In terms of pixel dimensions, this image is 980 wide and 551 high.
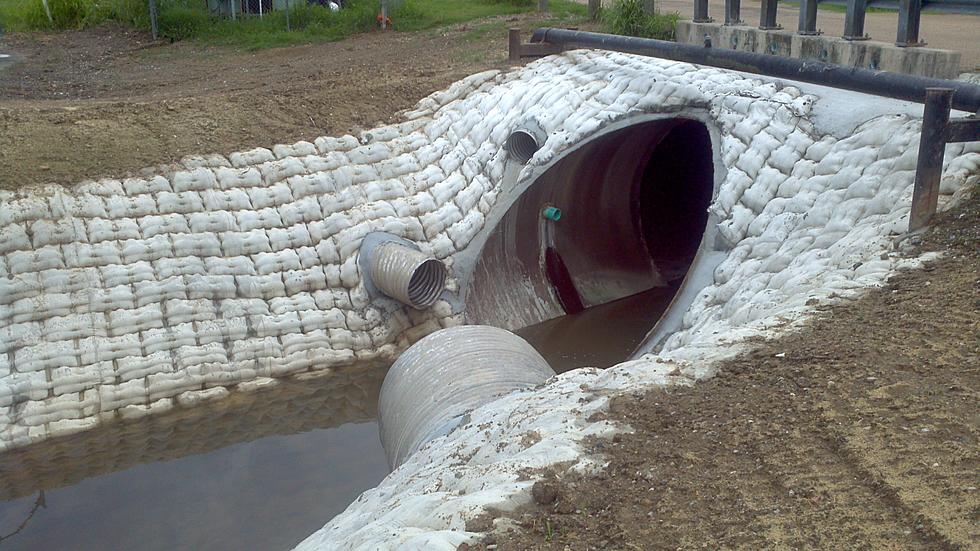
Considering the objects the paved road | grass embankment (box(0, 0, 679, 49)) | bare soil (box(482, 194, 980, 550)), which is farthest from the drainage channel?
grass embankment (box(0, 0, 679, 49))

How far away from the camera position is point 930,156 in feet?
16.0

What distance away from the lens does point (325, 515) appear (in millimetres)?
6102

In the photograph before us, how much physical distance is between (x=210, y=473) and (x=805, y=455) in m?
5.15

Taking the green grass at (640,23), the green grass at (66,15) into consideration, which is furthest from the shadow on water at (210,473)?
the green grass at (66,15)

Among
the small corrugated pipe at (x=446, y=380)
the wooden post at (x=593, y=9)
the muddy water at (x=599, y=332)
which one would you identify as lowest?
the muddy water at (x=599, y=332)

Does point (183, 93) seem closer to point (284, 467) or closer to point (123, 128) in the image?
point (123, 128)

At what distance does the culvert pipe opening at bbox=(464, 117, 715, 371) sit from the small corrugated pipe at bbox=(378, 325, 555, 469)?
2.75 meters

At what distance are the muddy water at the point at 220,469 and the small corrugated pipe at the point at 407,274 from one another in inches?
30.1

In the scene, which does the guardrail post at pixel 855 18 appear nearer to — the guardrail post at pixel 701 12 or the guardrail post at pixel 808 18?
the guardrail post at pixel 808 18

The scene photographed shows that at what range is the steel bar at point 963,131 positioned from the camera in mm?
4879

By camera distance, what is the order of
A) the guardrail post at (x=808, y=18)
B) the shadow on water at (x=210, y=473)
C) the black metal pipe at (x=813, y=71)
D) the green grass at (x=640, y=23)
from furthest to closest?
the green grass at (x=640, y=23), the guardrail post at (x=808, y=18), the shadow on water at (x=210, y=473), the black metal pipe at (x=813, y=71)

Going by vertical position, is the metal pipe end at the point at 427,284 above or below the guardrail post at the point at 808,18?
below

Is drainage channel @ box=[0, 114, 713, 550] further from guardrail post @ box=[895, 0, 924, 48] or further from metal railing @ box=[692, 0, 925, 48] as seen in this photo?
guardrail post @ box=[895, 0, 924, 48]

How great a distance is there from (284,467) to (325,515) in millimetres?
973
